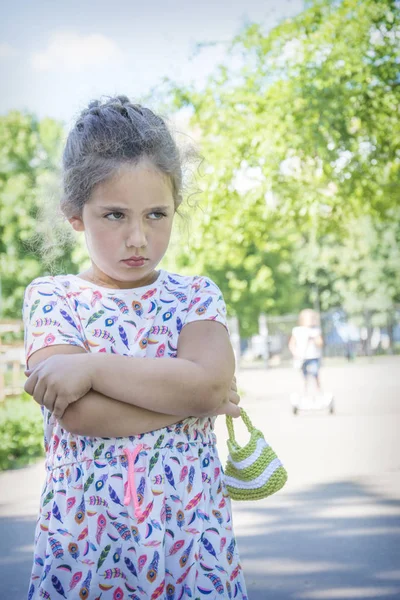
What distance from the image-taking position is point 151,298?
6.92 feet

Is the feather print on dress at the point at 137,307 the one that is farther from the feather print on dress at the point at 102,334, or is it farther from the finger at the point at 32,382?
the finger at the point at 32,382

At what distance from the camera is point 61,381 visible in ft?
6.02

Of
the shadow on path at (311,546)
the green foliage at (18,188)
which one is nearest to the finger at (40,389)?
the shadow on path at (311,546)

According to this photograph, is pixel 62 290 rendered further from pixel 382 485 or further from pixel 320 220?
pixel 320 220

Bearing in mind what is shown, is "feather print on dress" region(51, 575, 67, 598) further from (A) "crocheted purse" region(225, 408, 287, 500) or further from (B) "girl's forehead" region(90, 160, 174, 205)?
(B) "girl's forehead" region(90, 160, 174, 205)

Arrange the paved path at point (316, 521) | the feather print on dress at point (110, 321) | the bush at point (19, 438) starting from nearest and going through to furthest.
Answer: the feather print on dress at point (110, 321)
the paved path at point (316, 521)
the bush at point (19, 438)

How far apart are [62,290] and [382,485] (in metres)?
5.06

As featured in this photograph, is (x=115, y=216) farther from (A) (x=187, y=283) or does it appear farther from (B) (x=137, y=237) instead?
(A) (x=187, y=283)

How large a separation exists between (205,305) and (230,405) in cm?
25

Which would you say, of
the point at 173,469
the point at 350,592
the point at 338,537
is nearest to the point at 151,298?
the point at 173,469

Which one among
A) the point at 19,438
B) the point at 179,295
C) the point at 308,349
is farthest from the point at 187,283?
the point at 308,349

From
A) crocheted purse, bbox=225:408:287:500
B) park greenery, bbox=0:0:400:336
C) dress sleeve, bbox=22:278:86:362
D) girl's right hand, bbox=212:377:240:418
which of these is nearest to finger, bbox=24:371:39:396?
dress sleeve, bbox=22:278:86:362

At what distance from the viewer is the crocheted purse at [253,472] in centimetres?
211

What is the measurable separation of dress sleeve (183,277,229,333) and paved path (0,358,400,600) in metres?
2.18
